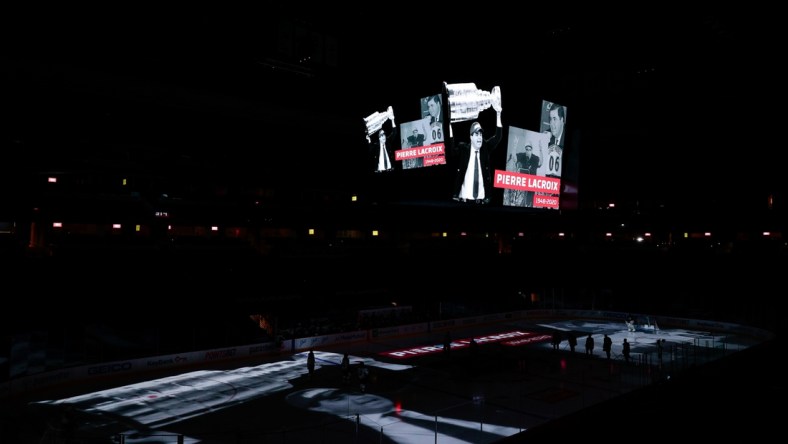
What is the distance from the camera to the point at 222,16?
15.9 meters

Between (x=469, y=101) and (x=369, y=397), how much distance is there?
14481mm

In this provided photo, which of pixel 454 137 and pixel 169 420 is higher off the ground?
pixel 454 137

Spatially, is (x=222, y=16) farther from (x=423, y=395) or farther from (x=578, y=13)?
(x=423, y=395)

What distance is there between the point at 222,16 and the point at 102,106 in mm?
15537

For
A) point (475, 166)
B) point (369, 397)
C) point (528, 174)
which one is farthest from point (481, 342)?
point (369, 397)

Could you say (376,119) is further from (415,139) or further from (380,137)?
(415,139)

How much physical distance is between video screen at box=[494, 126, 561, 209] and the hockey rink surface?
8.02 metres

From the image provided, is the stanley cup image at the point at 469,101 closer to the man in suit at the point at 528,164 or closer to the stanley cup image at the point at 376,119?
the man in suit at the point at 528,164

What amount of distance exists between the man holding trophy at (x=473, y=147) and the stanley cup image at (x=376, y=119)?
14.0 ft

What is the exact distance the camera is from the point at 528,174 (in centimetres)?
2703

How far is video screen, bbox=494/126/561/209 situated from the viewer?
26328 mm

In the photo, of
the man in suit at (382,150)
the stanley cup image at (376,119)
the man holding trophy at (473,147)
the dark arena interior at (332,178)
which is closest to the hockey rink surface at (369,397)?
the dark arena interior at (332,178)

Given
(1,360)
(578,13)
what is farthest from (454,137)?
(1,360)

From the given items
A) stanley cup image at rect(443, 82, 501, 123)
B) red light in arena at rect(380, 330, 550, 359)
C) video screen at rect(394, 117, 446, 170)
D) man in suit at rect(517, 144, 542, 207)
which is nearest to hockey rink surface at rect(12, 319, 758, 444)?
red light in arena at rect(380, 330, 550, 359)
